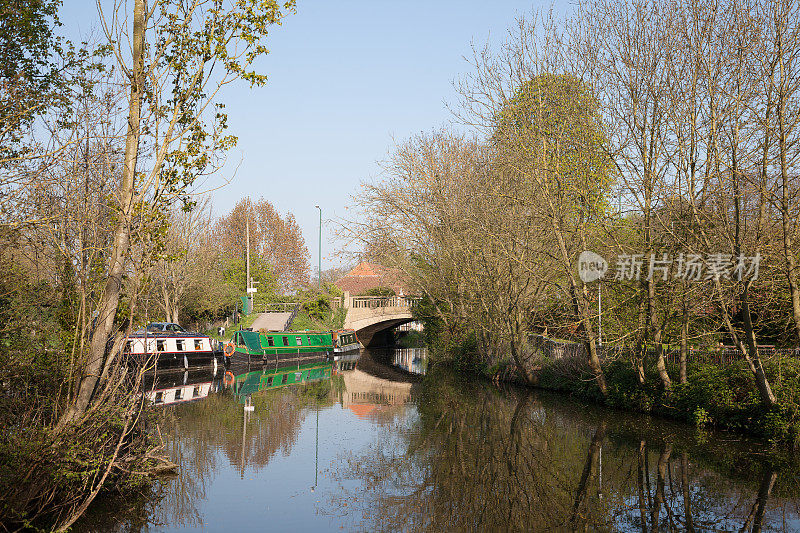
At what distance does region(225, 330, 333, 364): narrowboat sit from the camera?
3116 cm

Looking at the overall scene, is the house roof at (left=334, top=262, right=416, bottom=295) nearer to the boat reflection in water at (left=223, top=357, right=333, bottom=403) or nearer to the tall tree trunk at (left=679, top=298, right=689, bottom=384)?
the boat reflection in water at (left=223, top=357, right=333, bottom=403)

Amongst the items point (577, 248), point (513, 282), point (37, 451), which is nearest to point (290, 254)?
point (513, 282)

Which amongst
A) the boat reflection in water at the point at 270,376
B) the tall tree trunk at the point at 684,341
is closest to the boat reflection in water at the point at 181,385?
the boat reflection in water at the point at 270,376

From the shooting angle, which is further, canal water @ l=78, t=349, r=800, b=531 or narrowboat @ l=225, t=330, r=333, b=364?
narrowboat @ l=225, t=330, r=333, b=364

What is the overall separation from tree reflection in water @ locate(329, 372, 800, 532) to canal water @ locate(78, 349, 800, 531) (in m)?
0.03

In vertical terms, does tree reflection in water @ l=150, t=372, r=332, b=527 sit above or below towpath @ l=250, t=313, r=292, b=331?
below

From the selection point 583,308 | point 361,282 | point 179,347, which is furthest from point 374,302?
point 583,308

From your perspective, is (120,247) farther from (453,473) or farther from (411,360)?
(411,360)

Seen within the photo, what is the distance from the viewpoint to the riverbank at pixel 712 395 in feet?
40.5

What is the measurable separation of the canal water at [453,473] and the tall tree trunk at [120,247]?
5.71 ft

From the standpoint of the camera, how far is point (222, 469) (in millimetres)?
11766

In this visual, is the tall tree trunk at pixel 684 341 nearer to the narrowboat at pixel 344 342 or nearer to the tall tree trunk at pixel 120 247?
the tall tree trunk at pixel 120 247

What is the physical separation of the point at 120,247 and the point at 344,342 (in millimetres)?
30921

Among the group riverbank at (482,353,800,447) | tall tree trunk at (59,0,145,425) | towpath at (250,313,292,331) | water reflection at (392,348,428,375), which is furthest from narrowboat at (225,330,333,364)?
tall tree trunk at (59,0,145,425)
